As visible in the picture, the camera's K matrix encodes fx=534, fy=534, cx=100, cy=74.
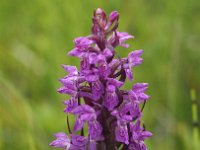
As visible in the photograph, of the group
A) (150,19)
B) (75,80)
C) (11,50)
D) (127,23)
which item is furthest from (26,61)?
(75,80)

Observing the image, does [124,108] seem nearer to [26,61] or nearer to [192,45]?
[192,45]

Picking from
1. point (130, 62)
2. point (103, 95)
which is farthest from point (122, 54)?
point (103, 95)

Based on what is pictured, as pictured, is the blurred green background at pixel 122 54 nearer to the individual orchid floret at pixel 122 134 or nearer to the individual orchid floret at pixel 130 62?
the individual orchid floret at pixel 130 62

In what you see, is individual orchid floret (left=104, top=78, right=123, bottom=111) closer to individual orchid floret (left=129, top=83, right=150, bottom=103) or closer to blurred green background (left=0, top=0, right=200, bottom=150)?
individual orchid floret (left=129, top=83, right=150, bottom=103)

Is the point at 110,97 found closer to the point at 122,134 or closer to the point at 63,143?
the point at 122,134

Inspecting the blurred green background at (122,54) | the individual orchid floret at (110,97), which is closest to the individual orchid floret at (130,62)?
the individual orchid floret at (110,97)
